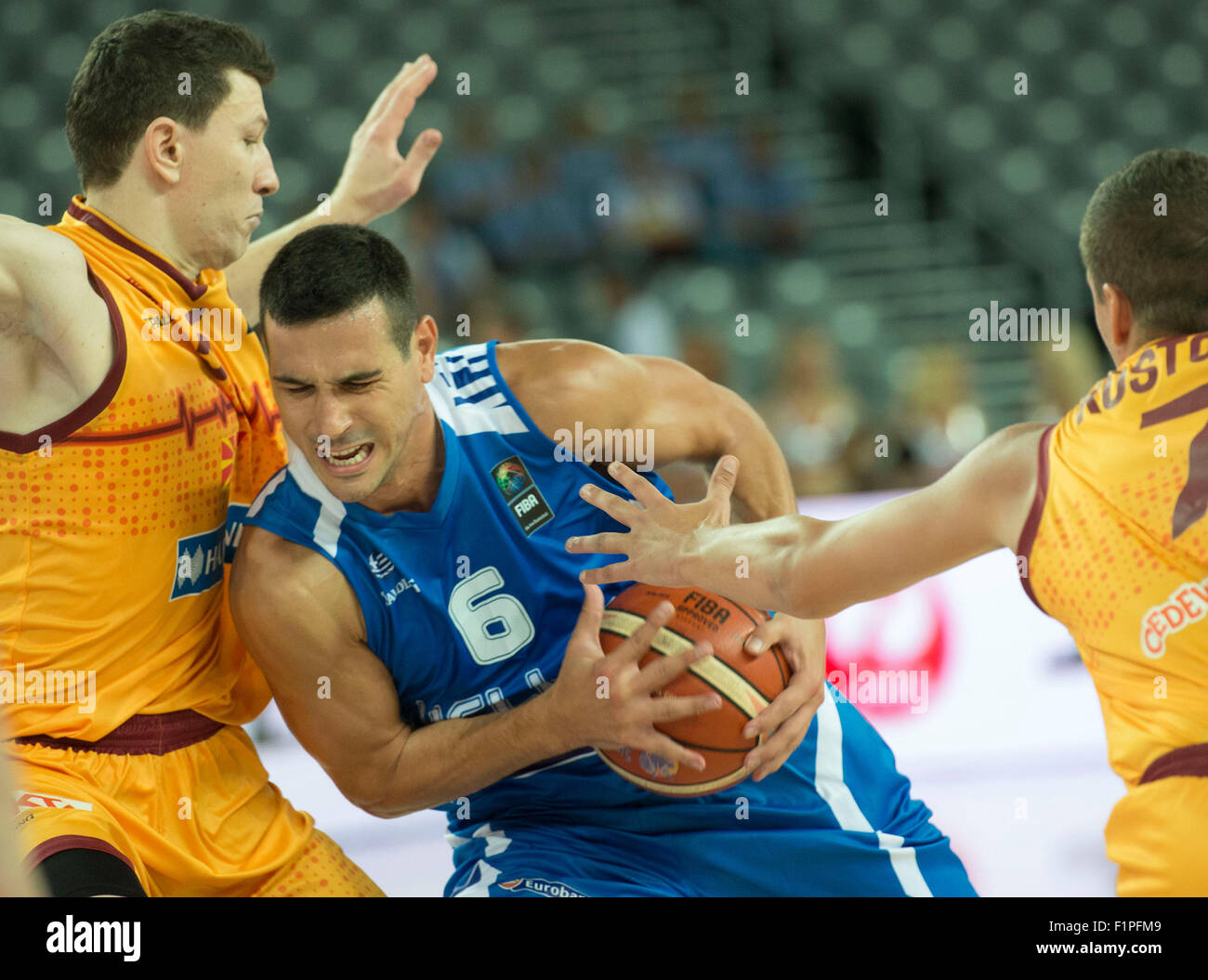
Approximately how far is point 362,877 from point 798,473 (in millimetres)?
3696

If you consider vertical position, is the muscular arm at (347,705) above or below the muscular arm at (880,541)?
below

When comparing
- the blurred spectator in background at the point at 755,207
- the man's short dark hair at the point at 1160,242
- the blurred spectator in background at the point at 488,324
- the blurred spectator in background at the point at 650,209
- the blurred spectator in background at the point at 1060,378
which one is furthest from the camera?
the blurred spectator in background at the point at 755,207

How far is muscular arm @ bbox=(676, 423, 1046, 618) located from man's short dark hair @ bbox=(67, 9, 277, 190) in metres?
1.55

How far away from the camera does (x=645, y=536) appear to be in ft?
8.80

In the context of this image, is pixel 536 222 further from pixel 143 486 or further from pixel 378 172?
pixel 143 486

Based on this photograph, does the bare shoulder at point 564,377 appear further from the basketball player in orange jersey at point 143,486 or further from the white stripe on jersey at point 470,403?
the basketball player in orange jersey at point 143,486

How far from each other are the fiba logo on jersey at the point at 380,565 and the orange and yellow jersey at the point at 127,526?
1.09 ft

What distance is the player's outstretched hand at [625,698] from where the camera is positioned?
8.82ft

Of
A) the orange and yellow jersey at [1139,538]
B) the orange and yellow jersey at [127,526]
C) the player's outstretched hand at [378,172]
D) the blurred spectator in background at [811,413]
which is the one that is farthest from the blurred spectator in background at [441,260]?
the orange and yellow jersey at [1139,538]

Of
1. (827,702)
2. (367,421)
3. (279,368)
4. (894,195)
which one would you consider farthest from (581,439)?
(894,195)

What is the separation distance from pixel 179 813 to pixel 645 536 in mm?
1171

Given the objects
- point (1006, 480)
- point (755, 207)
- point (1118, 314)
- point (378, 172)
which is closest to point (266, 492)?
point (378, 172)

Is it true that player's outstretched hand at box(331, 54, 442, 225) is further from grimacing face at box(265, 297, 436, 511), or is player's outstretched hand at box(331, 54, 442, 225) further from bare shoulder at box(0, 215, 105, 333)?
bare shoulder at box(0, 215, 105, 333)

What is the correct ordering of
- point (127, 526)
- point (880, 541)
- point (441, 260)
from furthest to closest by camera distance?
point (441, 260)
point (127, 526)
point (880, 541)
